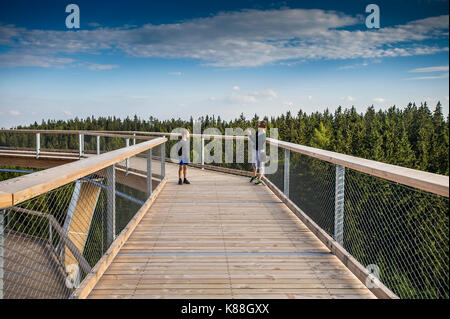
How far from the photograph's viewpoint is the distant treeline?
186 ft

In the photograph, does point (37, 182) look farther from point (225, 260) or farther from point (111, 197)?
point (225, 260)

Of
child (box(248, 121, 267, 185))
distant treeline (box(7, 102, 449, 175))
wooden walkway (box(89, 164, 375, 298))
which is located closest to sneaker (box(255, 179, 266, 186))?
child (box(248, 121, 267, 185))

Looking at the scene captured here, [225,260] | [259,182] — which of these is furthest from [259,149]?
[225,260]

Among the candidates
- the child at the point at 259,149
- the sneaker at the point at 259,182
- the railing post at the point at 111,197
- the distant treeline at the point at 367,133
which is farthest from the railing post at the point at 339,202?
the distant treeline at the point at 367,133

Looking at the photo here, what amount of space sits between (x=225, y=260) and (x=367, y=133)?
78.4 meters

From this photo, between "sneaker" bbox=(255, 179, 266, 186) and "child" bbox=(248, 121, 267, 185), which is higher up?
"child" bbox=(248, 121, 267, 185)

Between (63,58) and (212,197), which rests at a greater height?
(63,58)

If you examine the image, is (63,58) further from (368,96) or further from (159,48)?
(368,96)

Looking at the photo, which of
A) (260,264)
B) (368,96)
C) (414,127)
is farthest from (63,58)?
(368,96)

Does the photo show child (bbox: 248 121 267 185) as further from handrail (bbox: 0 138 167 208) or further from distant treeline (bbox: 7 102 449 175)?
distant treeline (bbox: 7 102 449 175)

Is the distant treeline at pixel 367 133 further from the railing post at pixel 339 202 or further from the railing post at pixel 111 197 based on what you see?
the railing post at pixel 339 202

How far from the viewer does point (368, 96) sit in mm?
100000

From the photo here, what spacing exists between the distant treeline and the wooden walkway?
1729 inches
